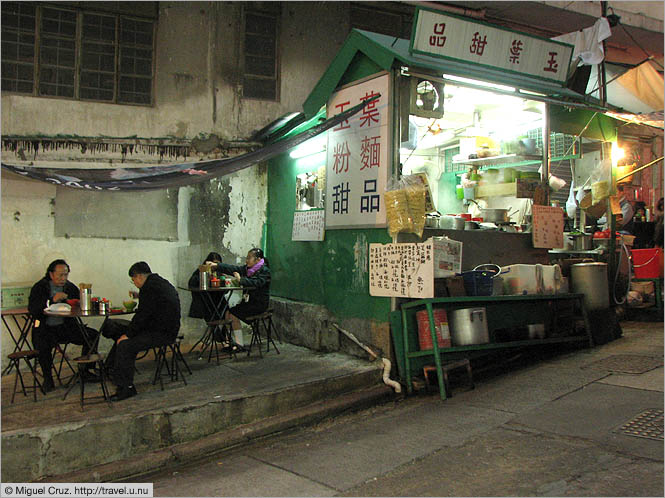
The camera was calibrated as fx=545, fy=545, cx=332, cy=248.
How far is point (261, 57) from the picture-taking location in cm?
1108

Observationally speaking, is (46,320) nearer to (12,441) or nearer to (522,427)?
(12,441)

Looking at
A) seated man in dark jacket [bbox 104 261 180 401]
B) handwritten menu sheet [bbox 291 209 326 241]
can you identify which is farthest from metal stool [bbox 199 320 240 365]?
handwritten menu sheet [bbox 291 209 326 241]

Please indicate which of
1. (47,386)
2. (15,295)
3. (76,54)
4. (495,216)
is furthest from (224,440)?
(76,54)

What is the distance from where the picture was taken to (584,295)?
342 inches

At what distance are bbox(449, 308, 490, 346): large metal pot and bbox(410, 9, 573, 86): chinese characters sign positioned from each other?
11.5ft

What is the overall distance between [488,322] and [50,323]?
6256mm

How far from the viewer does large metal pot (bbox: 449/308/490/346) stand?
742cm

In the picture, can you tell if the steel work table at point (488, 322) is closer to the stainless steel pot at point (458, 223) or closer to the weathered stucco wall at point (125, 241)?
the stainless steel pot at point (458, 223)

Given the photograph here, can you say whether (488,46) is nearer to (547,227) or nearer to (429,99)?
(429,99)

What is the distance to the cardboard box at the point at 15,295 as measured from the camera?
27.9 feet

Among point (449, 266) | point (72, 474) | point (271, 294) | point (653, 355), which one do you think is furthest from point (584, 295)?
point (72, 474)

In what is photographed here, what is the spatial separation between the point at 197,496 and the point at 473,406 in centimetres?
334

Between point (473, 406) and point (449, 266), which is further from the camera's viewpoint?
point (449, 266)

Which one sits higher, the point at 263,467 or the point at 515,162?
the point at 515,162
